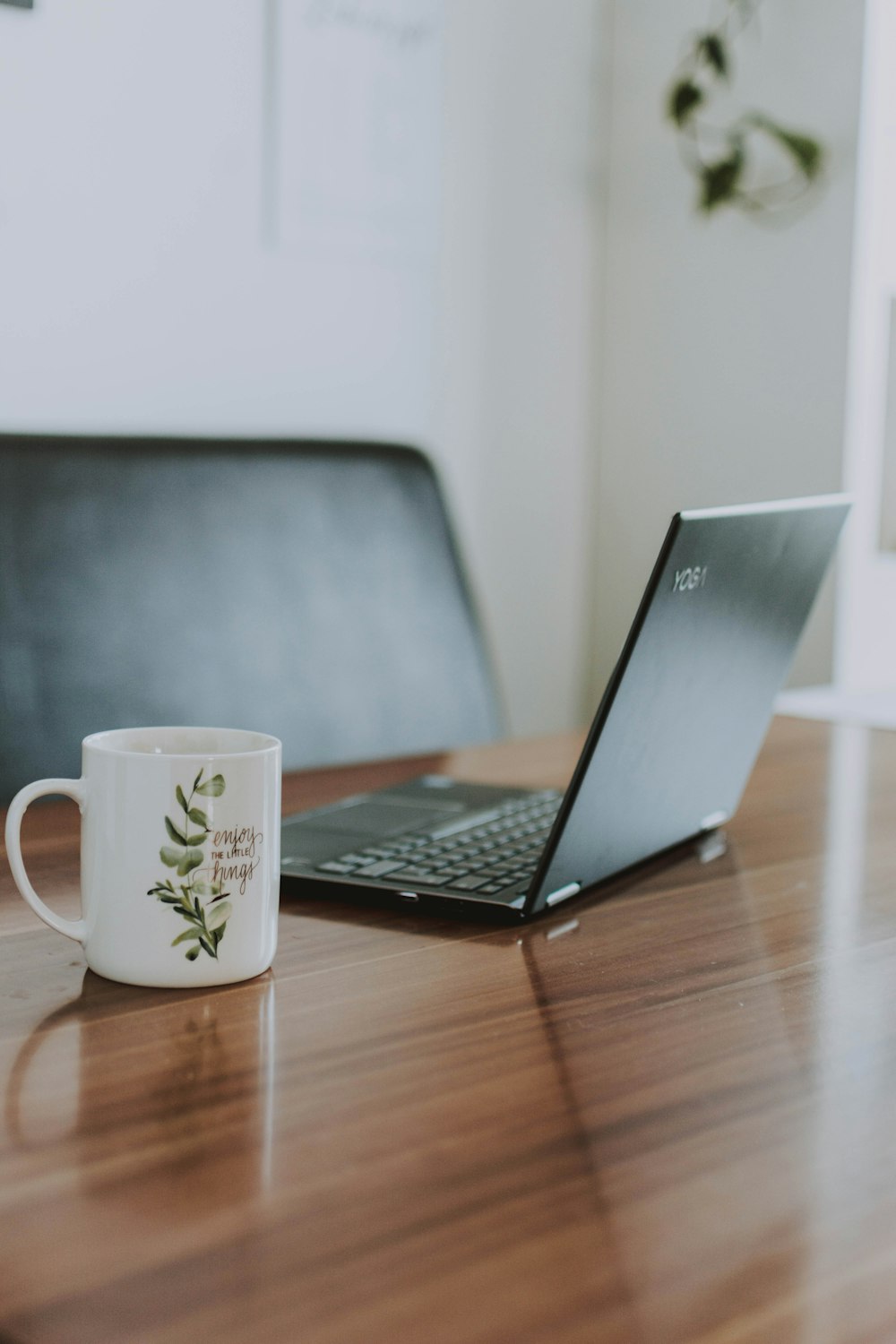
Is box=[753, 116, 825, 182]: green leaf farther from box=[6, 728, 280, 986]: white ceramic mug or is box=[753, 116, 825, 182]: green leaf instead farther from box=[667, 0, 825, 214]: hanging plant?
box=[6, 728, 280, 986]: white ceramic mug

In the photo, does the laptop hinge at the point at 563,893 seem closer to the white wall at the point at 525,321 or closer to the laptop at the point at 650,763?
the laptop at the point at 650,763

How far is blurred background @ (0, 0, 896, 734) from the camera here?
60.6 inches

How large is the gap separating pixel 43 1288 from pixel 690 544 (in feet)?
1.35

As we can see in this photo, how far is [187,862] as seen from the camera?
0.57 meters

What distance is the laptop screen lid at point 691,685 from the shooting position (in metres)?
0.65

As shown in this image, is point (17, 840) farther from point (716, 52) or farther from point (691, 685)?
point (716, 52)

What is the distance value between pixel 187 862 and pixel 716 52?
5.66 ft

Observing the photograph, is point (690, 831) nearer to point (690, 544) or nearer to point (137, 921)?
point (690, 544)

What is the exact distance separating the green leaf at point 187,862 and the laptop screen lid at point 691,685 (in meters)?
0.17

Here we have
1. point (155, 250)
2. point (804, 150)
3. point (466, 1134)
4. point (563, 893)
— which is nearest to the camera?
point (466, 1134)

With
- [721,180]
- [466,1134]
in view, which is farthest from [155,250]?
[466,1134]

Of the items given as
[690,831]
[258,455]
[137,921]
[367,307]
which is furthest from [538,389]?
[137,921]

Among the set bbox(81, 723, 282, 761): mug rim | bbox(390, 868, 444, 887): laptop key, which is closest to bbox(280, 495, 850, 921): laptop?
bbox(390, 868, 444, 887): laptop key

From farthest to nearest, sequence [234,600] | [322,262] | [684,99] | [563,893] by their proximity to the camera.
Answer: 1. [684,99]
2. [322,262]
3. [234,600]
4. [563,893]
